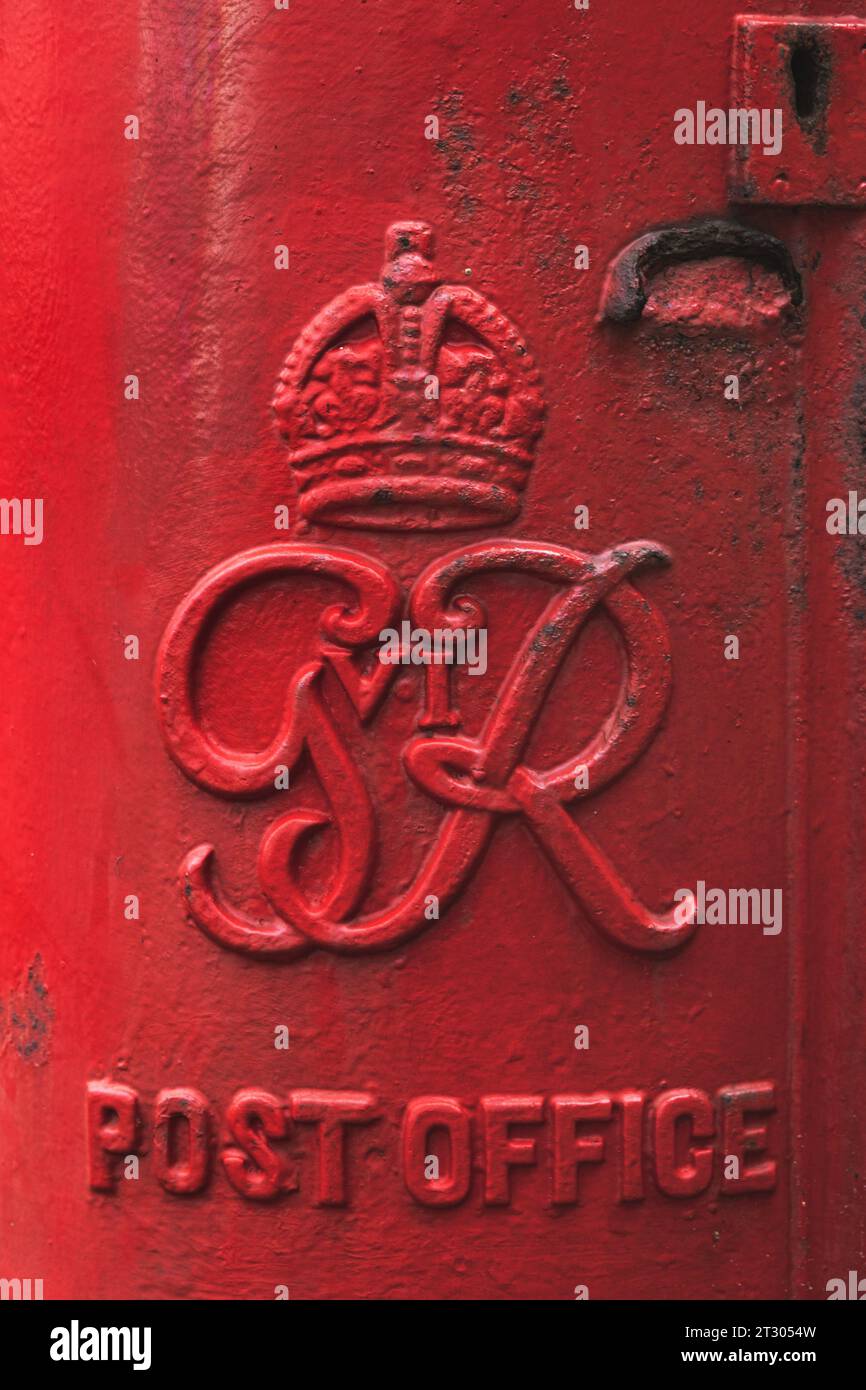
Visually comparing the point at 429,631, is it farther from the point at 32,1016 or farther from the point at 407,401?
the point at 32,1016

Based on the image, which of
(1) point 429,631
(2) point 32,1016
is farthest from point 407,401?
(2) point 32,1016

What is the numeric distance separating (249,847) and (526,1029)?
399mm

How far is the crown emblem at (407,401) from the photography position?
1976 mm

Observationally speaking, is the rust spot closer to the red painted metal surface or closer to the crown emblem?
the red painted metal surface

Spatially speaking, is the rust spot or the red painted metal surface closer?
the red painted metal surface

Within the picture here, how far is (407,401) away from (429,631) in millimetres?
272

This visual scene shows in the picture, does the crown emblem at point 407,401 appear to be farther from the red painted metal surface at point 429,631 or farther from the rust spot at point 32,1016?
the rust spot at point 32,1016

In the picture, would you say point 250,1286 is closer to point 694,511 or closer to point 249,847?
point 249,847

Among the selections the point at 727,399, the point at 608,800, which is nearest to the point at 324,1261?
the point at 608,800

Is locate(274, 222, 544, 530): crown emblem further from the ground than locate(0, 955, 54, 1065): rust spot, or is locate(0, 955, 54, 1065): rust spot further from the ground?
locate(274, 222, 544, 530): crown emblem

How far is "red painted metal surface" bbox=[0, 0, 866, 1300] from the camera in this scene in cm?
198

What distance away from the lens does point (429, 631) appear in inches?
78.7

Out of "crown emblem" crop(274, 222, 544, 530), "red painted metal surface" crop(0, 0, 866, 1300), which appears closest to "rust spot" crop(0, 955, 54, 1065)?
"red painted metal surface" crop(0, 0, 866, 1300)

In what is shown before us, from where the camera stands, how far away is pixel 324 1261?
6.71 ft
